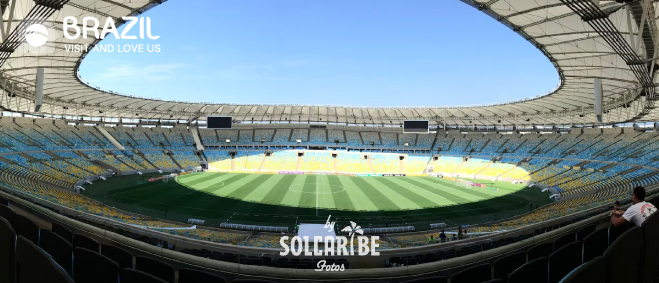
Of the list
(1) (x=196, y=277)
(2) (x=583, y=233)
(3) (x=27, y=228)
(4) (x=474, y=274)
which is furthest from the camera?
(2) (x=583, y=233)

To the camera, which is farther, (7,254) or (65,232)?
(65,232)

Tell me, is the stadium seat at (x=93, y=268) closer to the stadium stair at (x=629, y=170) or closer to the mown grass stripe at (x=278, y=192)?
the mown grass stripe at (x=278, y=192)

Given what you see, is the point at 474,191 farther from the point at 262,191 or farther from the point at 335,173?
the point at 335,173

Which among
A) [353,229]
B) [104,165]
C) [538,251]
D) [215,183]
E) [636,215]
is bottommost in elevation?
[353,229]

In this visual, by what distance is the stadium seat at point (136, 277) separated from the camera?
2633 mm

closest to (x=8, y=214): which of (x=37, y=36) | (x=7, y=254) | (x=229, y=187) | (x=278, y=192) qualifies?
(x=7, y=254)

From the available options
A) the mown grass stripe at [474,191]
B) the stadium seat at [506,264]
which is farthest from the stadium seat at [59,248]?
the mown grass stripe at [474,191]

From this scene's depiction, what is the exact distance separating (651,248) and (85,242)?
584cm

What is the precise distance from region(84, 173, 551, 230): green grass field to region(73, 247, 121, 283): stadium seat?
Result: 63.1 ft

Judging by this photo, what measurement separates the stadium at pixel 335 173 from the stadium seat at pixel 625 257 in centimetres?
2

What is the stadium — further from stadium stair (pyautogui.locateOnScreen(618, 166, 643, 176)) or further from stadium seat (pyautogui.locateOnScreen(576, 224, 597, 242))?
stadium stair (pyautogui.locateOnScreen(618, 166, 643, 176))

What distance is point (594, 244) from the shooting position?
3945 millimetres

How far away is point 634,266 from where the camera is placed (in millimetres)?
2598

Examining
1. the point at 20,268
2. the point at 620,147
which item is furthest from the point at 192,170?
the point at 620,147
